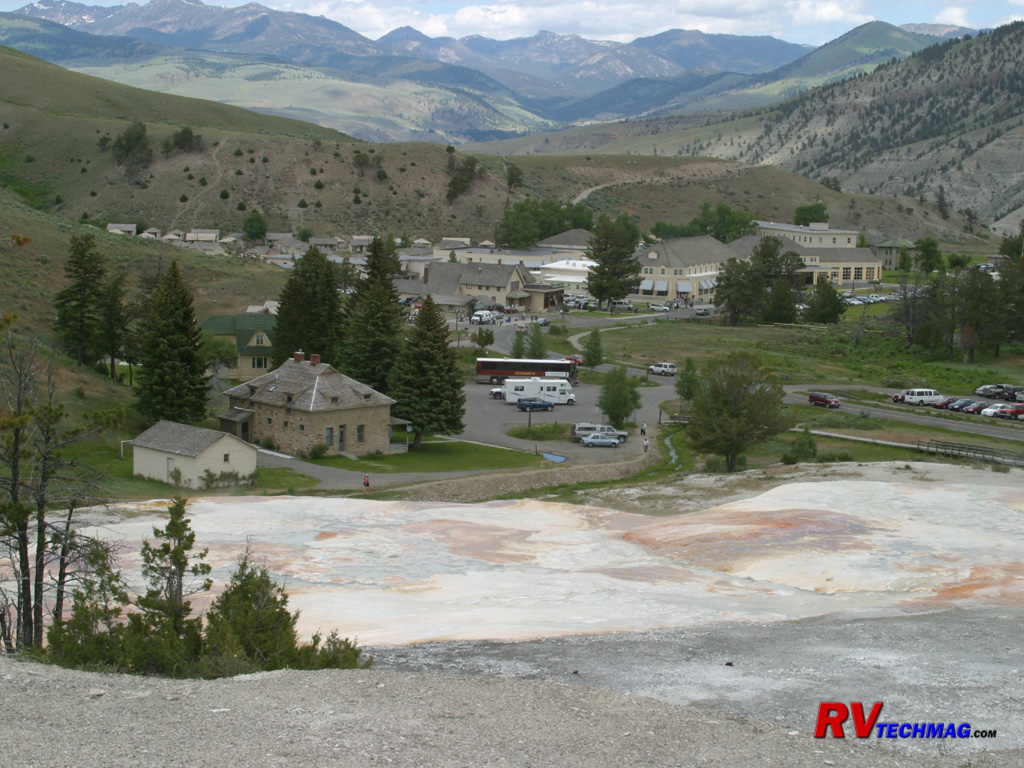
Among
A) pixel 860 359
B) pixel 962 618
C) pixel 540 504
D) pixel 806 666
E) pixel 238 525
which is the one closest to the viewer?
pixel 806 666

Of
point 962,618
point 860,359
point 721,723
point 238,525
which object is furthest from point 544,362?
point 721,723

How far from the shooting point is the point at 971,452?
4253 centimetres

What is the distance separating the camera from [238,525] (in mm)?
27844

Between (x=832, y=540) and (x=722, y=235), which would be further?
(x=722, y=235)

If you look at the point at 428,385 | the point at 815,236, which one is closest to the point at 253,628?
the point at 428,385

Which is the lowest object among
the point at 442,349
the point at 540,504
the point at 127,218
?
the point at 540,504

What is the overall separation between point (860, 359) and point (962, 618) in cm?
6084

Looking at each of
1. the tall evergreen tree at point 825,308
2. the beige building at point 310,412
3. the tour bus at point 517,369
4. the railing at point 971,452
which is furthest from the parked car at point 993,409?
the tall evergreen tree at point 825,308

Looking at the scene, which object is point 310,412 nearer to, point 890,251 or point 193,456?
point 193,456

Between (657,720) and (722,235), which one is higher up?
(722,235)

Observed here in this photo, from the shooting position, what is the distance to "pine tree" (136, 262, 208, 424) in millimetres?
42562

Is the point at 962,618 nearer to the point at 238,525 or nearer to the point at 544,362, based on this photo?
the point at 238,525

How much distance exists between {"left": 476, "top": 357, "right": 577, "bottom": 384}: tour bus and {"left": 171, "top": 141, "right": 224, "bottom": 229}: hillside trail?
2971 inches

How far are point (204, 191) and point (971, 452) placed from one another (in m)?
114
